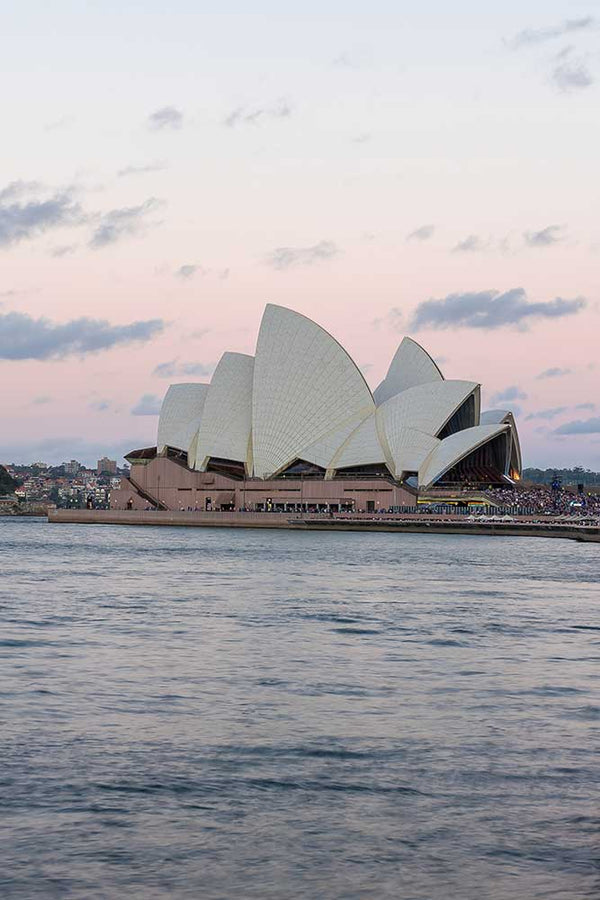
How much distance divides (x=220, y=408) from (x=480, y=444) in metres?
19.6

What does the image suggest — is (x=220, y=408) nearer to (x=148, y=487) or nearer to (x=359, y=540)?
(x=148, y=487)

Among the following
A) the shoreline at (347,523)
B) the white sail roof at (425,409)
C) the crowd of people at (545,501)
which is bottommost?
the shoreline at (347,523)

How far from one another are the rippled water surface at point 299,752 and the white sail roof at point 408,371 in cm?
6262

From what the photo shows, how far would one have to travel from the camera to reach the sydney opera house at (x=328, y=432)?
8100 cm

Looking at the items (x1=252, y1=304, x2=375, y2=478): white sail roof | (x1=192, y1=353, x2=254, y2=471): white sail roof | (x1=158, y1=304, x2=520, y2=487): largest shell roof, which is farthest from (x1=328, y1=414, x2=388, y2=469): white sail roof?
(x1=192, y1=353, x2=254, y2=471): white sail roof

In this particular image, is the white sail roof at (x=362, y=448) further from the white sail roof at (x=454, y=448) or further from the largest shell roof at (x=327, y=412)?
the white sail roof at (x=454, y=448)

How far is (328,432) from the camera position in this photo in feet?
273

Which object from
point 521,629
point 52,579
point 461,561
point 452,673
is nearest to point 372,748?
point 452,673

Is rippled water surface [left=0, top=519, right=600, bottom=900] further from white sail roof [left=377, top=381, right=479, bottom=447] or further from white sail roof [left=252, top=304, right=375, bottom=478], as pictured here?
white sail roof [left=377, top=381, right=479, bottom=447]

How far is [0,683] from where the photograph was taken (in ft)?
50.3

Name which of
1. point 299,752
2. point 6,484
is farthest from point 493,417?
point 6,484

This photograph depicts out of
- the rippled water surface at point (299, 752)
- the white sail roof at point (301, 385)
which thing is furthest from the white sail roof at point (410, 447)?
the rippled water surface at point (299, 752)

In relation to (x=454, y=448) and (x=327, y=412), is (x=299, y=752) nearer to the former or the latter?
(x=454, y=448)

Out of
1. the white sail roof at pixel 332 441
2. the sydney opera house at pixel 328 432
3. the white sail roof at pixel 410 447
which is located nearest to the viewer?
the sydney opera house at pixel 328 432
